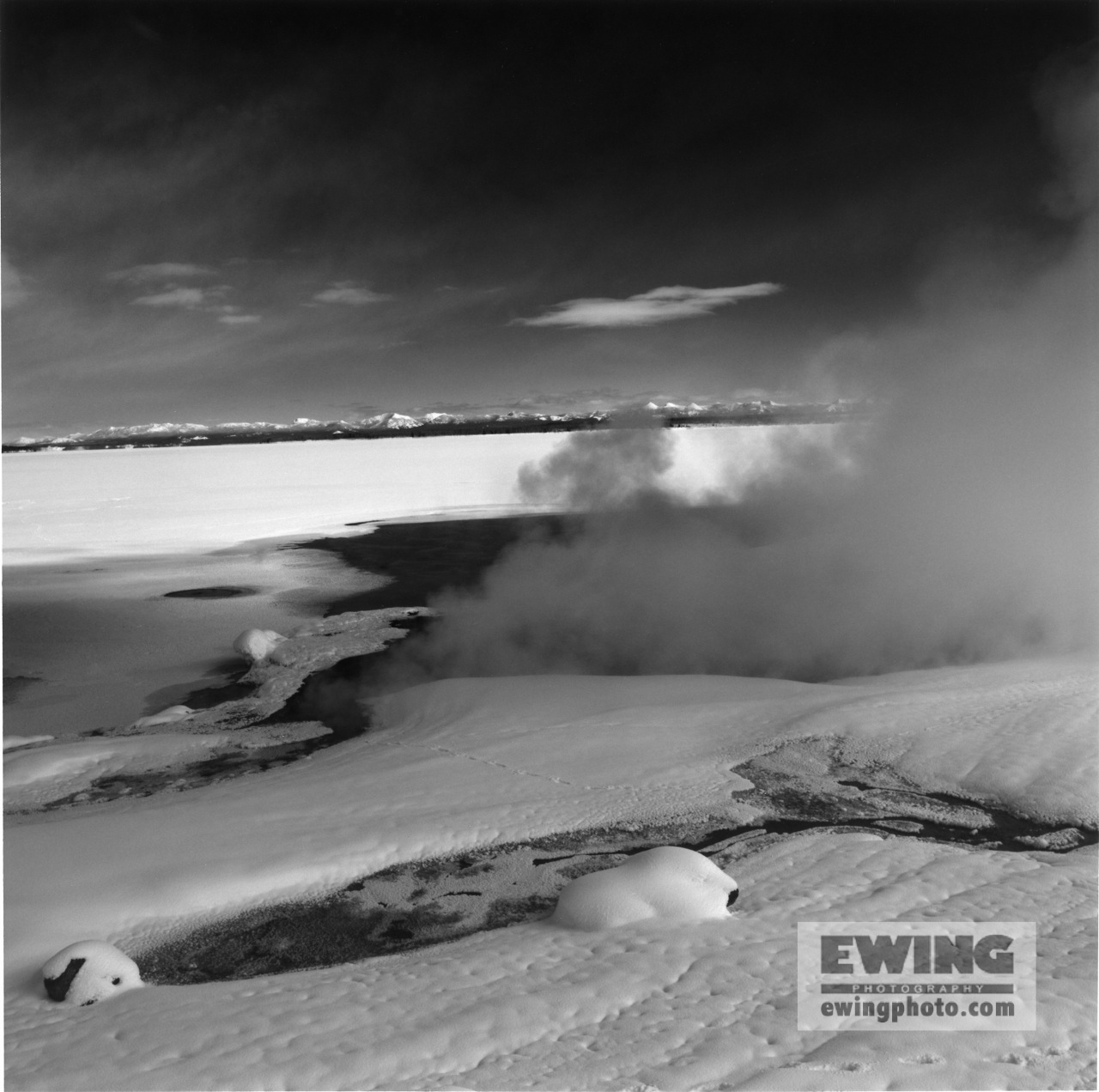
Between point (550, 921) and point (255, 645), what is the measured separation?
37.6 feet

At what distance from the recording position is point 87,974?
237 inches

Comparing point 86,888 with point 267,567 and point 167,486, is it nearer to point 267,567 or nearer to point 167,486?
point 267,567

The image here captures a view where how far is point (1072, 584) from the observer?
17641 mm

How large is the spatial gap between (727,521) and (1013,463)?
433 inches

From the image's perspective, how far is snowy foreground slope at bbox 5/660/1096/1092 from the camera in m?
4.81

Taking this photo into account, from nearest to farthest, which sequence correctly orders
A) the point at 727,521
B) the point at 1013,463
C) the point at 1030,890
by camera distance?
the point at 1030,890, the point at 1013,463, the point at 727,521

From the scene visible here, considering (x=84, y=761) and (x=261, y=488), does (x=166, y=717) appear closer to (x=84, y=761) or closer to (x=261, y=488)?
(x=84, y=761)

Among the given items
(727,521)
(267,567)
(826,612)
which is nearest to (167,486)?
(267,567)

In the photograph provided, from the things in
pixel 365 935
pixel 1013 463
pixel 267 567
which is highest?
pixel 1013 463

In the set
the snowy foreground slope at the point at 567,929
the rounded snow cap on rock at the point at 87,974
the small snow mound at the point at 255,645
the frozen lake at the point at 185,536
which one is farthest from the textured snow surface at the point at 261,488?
the rounded snow cap on rock at the point at 87,974

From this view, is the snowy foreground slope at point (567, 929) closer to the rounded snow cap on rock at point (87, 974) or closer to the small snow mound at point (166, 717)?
the rounded snow cap on rock at point (87, 974)

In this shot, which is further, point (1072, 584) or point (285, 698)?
point (1072, 584)
